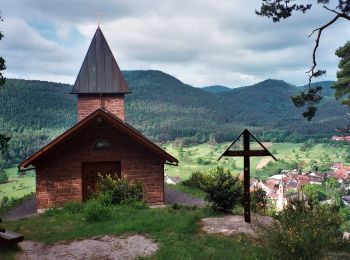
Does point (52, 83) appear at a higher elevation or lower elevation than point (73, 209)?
higher

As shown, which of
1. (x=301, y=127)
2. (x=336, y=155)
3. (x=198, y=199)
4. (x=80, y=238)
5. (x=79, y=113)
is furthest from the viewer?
(x=301, y=127)

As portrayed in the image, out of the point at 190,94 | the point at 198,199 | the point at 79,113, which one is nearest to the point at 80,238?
the point at 198,199

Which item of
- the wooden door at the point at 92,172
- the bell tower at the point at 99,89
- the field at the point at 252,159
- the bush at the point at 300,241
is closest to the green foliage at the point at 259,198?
the wooden door at the point at 92,172

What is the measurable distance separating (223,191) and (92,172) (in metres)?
6.92

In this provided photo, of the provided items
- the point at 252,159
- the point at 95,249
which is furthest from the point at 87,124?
the point at 252,159

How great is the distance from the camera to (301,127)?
527 feet

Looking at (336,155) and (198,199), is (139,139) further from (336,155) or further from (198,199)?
(336,155)

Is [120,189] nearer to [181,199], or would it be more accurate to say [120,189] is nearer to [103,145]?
[103,145]

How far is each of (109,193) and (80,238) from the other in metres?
5.08

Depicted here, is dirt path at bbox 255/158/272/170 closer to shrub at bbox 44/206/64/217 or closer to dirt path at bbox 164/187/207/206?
dirt path at bbox 164/187/207/206

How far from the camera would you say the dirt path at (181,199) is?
19.8 m

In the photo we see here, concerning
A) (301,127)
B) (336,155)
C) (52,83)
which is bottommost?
(336,155)

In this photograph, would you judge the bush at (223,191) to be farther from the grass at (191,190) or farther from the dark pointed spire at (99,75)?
the dark pointed spire at (99,75)

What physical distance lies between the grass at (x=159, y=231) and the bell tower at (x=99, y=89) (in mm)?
9775
